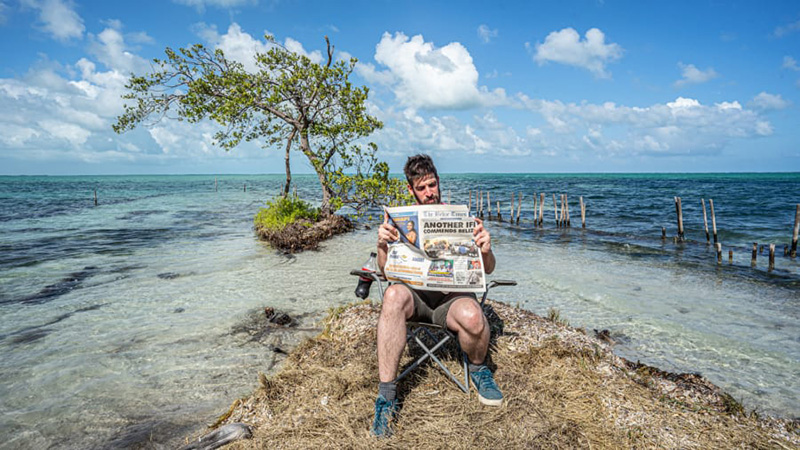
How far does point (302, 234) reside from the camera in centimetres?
1273

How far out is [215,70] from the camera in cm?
1395

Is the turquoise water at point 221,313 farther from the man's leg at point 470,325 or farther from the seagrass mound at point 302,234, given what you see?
the man's leg at point 470,325

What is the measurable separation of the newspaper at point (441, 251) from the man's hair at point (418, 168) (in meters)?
0.53

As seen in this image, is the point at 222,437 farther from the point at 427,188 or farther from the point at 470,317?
the point at 427,188

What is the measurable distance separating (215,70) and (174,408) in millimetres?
13583

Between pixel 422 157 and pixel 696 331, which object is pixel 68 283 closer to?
pixel 422 157

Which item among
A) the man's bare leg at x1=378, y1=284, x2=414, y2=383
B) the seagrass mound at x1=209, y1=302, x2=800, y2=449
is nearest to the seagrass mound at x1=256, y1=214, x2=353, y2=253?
the seagrass mound at x1=209, y1=302, x2=800, y2=449

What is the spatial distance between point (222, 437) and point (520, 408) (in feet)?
7.45

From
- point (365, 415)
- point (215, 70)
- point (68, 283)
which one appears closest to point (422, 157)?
point (365, 415)

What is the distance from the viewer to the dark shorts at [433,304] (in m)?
3.07

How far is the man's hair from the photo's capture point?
3.39 meters

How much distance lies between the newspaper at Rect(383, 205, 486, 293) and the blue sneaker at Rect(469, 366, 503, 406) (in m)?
0.73

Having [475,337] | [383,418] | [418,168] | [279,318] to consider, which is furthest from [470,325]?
[279,318]

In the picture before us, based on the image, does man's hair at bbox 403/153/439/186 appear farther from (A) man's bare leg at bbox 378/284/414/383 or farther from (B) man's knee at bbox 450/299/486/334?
(B) man's knee at bbox 450/299/486/334
